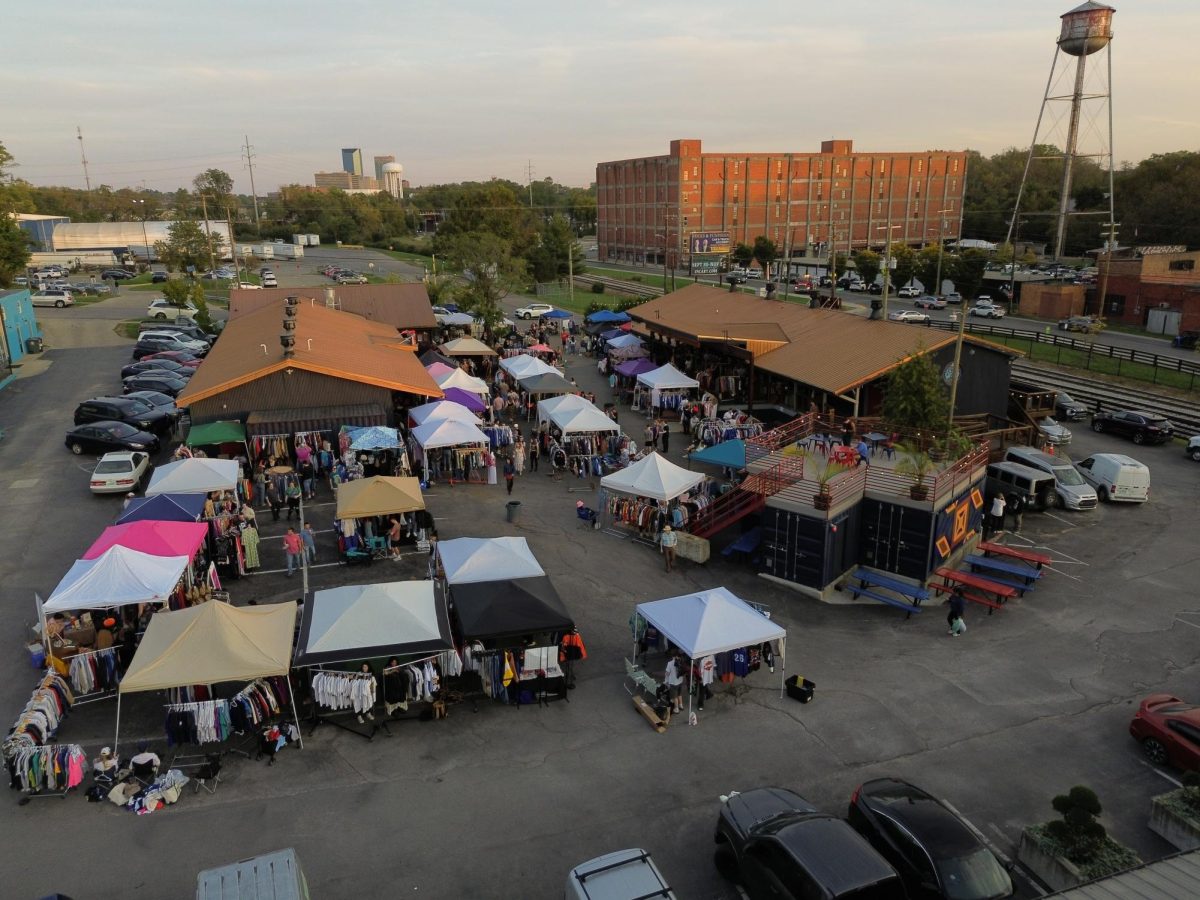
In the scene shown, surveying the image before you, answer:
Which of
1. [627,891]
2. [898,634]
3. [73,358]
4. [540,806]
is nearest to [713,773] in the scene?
[540,806]

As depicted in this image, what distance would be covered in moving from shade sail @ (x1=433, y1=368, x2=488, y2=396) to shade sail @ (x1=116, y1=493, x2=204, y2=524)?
12299mm

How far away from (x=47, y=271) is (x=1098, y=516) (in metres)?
98.4

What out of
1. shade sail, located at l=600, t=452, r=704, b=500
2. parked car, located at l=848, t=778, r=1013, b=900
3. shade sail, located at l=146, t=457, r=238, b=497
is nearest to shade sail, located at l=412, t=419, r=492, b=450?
shade sail, located at l=600, t=452, r=704, b=500

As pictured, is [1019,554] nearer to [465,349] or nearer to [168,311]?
[465,349]

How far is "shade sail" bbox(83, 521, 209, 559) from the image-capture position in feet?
50.8

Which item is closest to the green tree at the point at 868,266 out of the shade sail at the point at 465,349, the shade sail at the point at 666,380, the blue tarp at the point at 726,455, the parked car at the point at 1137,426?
the parked car at the point at 1137,426

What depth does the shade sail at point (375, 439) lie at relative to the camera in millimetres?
22922

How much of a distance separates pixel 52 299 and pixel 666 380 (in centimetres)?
5675

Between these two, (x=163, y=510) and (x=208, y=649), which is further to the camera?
(x=163, y=510)

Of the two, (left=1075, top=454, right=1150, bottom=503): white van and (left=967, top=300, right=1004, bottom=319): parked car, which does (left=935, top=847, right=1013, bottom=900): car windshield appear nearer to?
(left=1075, top=454, right=1150, bottom=503): white van

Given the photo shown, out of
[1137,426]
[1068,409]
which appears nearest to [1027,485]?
[1137,426]

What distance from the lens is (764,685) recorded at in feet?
47.1

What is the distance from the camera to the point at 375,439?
23.2 metres

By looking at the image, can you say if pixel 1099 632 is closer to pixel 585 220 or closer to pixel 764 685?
pixel 764 685
